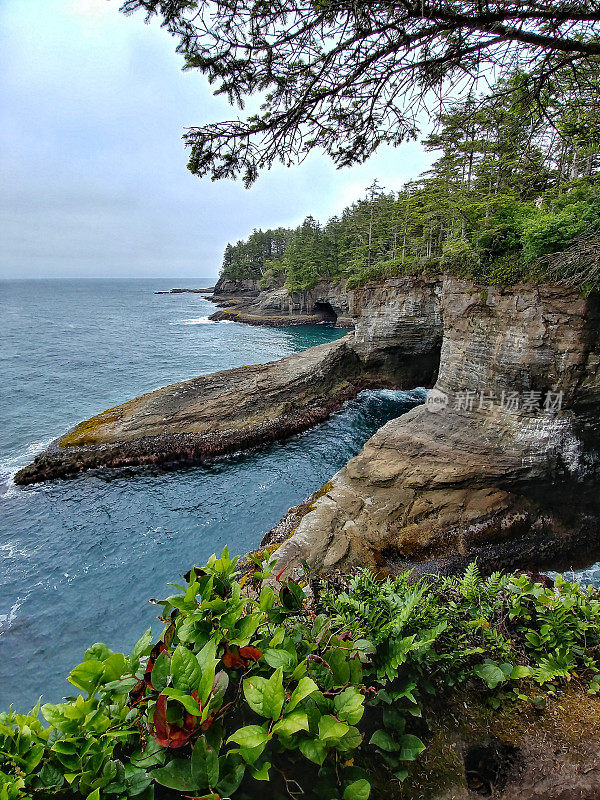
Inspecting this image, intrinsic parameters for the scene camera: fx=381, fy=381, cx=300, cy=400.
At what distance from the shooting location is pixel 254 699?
156 cm

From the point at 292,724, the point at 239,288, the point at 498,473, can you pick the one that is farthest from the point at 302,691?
the point at 239,288

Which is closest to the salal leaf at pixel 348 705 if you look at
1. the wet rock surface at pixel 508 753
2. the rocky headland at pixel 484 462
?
the wet rock surface at pixel 508 753

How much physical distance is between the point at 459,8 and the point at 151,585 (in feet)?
47.2

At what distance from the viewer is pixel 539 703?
2.62m

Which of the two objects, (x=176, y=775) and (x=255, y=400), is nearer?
(x=176, y=775)

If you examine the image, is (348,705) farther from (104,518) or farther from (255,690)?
(104,518)

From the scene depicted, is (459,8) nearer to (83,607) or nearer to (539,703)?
(539,703)

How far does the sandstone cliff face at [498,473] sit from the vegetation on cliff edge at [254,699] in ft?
27.7

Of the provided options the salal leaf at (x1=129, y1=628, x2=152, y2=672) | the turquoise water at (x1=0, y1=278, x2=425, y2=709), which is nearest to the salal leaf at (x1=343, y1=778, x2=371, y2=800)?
the salal leaf at (x1=129, y1=628, x2=152, y2=672)

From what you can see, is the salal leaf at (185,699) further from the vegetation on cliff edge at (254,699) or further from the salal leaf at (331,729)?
the salal leaf at (331,729)

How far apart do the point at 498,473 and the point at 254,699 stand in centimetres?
1330

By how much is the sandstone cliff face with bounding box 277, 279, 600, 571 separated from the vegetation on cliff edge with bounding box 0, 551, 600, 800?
845cm

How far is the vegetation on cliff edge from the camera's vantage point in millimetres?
1455

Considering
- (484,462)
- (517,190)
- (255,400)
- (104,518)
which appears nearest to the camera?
(484,462)
